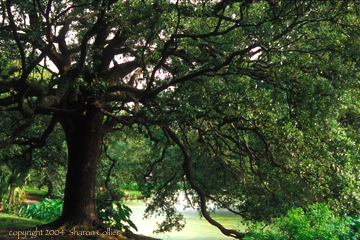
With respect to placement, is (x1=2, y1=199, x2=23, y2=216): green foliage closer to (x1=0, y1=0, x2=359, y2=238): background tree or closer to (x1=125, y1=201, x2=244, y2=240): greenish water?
(x1=125, y1=201, x2=244, y2=240): greenish water

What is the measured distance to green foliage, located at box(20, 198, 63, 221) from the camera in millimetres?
14703

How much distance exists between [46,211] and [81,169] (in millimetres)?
6191

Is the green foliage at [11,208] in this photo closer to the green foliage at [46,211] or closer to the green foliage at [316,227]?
the green foliage at [46,211]

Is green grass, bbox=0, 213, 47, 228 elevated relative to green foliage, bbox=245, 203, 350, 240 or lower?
lower

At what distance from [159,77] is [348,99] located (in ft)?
17.3

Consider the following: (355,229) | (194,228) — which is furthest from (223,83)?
(194,228)

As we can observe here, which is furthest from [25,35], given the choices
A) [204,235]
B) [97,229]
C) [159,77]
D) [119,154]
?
[119,154]

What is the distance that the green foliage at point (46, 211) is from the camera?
48.2 ft

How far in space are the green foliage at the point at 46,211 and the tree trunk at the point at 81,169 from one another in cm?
480

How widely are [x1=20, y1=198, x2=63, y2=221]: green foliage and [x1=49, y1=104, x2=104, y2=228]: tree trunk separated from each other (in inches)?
189

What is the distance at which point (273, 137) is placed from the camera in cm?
869

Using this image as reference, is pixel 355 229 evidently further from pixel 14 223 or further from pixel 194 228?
pixel 194 228

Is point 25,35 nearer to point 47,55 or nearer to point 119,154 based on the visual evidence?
point 47,55

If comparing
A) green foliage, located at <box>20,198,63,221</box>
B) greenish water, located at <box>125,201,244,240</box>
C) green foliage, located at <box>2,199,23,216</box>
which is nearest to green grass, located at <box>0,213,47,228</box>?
green foliage, located at <box>20,198,63,221</box>
